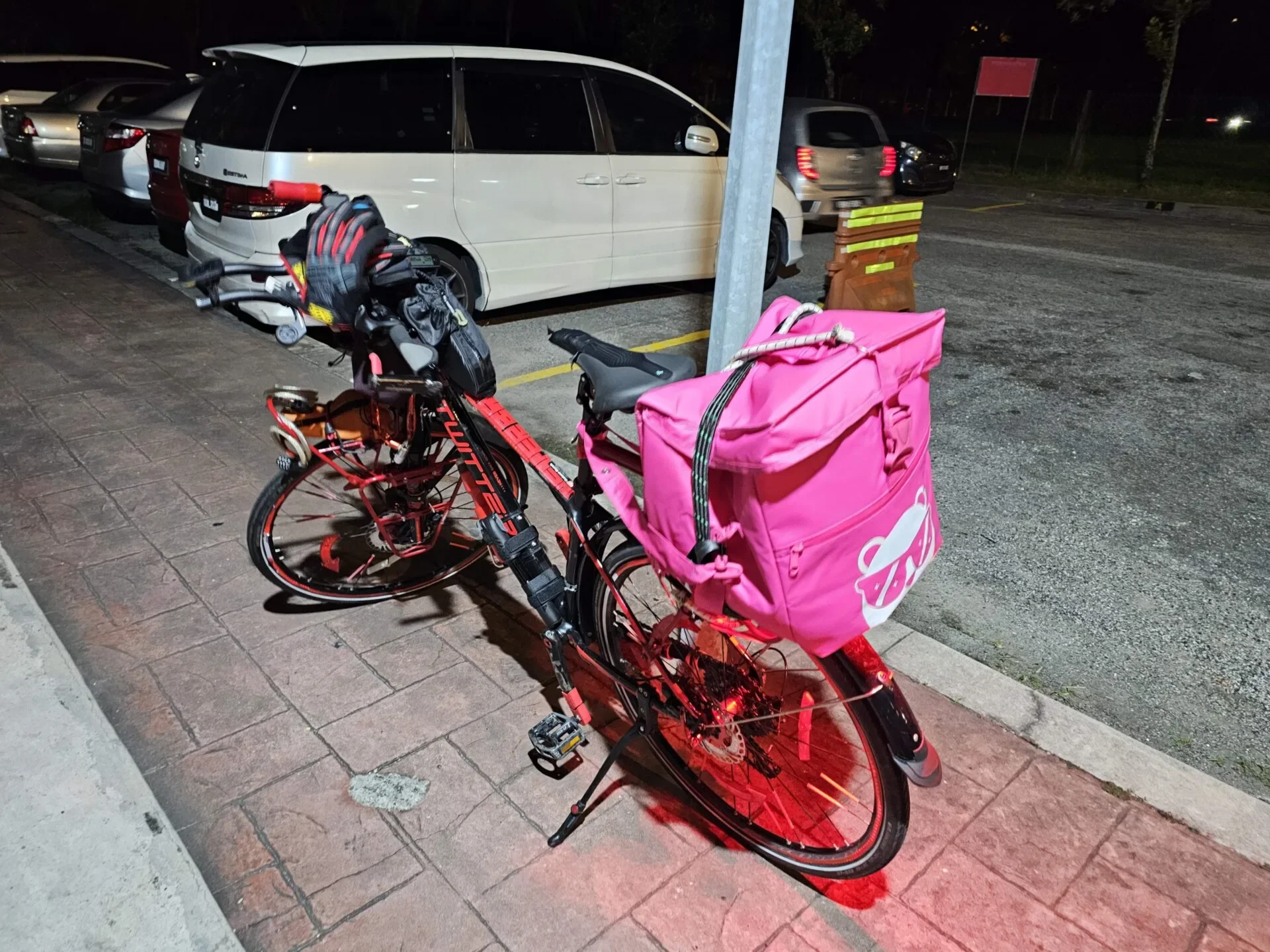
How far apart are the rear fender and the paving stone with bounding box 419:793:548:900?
1036 millimetres

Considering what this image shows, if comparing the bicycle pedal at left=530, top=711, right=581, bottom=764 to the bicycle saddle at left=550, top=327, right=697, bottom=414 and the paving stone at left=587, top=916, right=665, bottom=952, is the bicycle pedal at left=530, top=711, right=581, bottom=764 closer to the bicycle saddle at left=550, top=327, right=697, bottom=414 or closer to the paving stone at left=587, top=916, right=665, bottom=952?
the paving stone at left=587, top=916, right=665, bottom=952

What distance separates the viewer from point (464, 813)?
8.30 ft

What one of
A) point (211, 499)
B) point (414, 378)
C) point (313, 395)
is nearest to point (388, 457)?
point (313, 395)

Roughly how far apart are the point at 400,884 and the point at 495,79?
562cm

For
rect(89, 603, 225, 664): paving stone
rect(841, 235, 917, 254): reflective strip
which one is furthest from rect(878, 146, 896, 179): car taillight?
rect(89, 603, 225, 664): paving stone

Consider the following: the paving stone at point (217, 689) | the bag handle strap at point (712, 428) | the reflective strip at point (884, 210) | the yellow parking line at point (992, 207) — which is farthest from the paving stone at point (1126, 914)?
the yellow parking line at point (992, 207)

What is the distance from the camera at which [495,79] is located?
633 centimetres

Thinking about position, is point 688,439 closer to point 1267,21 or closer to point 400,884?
point 400,884

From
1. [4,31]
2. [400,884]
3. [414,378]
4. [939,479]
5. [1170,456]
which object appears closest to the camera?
[400,884]

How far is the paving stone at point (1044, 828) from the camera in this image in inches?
93.6

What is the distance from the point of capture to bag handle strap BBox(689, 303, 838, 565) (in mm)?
1659

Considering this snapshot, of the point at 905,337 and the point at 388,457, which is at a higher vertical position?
the point at 905,337

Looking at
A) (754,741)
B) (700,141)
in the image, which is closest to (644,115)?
(700,141)

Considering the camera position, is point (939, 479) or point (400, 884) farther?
point (939, 479)
